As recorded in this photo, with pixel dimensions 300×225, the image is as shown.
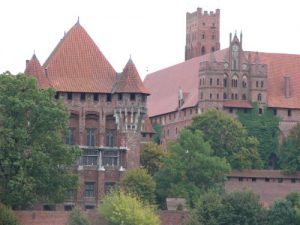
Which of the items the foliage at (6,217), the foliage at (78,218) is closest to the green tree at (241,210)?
the foliage at (78,218)

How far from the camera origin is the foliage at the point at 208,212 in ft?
359

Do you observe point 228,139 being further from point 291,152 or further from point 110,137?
point 110,137

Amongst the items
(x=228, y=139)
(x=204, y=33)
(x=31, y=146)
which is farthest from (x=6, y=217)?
(x=204, y=33)

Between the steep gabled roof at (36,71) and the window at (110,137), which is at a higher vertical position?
the steep gabled roof at (36,71)

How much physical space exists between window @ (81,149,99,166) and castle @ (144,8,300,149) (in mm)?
20259

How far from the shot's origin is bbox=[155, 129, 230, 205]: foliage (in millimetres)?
119750

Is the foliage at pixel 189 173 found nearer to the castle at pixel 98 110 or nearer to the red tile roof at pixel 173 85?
the castle at pixel 98 110

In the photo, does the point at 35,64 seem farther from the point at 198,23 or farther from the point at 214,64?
the point at 198,23

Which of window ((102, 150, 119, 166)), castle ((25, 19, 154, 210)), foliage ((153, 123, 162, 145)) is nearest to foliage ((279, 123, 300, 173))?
foliage ((153, 123, 162, 145))

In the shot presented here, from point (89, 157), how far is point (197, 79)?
84.1 feet

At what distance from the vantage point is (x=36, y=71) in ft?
394

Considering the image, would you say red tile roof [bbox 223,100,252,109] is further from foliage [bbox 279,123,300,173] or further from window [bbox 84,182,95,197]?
window [bbox 84,182,95,197]

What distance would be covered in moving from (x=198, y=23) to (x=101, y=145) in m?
39.7

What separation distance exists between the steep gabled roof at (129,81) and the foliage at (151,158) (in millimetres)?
7028
